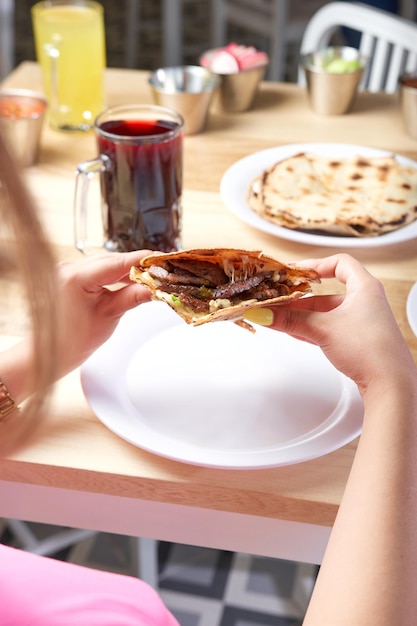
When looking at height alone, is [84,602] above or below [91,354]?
below

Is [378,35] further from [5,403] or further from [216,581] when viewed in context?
[5,403]

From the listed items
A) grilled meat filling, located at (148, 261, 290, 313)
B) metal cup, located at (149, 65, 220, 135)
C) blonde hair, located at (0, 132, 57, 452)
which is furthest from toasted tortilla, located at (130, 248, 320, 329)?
metal cup, located at (149, 65, 220, 135)

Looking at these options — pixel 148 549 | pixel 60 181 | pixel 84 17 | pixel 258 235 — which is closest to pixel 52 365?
pixel 258 235

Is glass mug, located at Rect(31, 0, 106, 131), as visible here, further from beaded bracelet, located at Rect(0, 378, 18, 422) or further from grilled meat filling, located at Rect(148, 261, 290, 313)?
beaded bracelet, located at Rect(0, 378, 18, 422)

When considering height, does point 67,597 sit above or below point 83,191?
below

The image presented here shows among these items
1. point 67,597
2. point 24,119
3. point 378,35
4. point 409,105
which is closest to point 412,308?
point 67,597

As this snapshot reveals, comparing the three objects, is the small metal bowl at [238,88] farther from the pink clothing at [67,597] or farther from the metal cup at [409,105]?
the pink clothing at [67,597]

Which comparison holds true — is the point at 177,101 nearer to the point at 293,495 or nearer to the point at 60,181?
the point at 60,181
